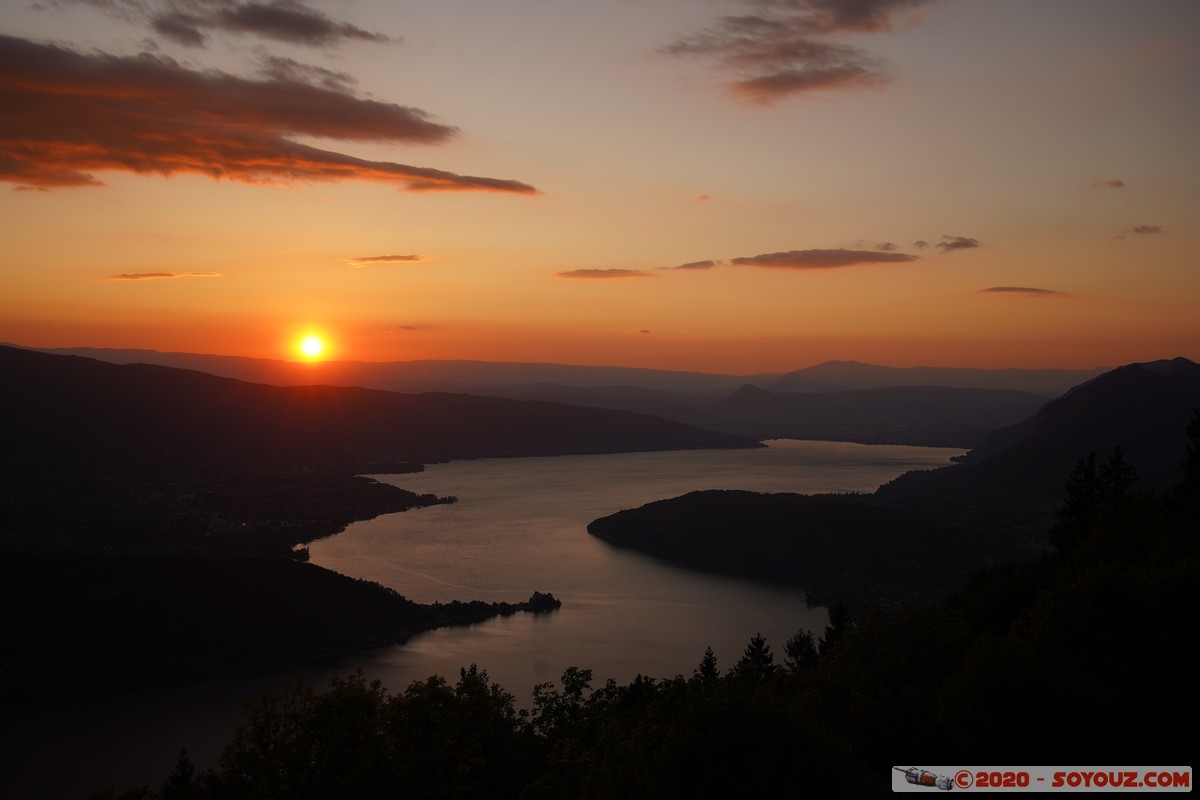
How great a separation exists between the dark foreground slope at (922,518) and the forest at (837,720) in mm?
77358

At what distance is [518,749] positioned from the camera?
98.6ft

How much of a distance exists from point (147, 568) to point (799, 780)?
88.9 m

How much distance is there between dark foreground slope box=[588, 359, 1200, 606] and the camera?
115m

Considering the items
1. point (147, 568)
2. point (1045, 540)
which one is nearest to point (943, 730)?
point (147, 568)

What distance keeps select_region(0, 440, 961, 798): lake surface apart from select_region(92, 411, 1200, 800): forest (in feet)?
120

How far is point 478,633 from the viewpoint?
3410 inches

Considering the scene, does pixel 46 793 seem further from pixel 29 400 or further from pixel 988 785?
pixel 29 400

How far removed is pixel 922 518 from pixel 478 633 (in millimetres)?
77720

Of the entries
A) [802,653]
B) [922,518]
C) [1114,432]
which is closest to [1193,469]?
[802,653]

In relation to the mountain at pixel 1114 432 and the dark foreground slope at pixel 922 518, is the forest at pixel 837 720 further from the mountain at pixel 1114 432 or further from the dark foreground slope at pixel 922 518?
the mountain at pixel 1114 432

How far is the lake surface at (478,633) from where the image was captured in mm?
62406

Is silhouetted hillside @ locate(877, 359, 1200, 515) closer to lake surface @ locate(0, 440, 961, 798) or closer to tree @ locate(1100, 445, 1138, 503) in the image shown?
lake surface @ locate(0, 440, 961, 798)

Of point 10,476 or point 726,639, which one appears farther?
point 10,476

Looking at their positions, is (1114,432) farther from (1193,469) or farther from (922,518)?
(1193,469)
